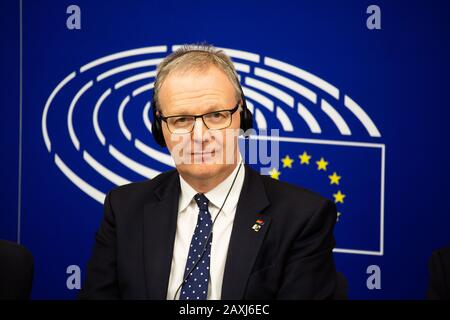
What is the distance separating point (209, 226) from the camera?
178cm

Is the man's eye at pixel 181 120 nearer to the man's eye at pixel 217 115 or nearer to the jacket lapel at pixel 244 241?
the man's eye at pixel 217 115

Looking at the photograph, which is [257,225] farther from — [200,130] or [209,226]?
[200,130]

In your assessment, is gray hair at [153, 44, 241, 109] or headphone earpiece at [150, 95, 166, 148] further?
headphone earpiece at [150, 95, 166, 148]

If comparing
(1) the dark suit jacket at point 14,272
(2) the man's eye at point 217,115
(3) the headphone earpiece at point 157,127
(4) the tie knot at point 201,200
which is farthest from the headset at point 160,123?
(1) the dark suit jacket at point 14,272

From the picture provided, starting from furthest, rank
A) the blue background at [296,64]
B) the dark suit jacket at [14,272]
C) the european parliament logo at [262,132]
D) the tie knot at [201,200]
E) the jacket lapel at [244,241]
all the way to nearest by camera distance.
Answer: the european parliament logo at [262,132]
the blue background at [296,64]
the tie knot at [201,200]
the jacket lapel at [244,241]
the dark suit jacket at [14,272]

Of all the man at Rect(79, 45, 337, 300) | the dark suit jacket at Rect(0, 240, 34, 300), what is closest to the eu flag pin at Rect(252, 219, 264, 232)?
the man at Rect(79, 45, 337, 300)

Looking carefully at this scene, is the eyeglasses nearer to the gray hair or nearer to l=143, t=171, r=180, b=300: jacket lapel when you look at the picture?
the gray hair

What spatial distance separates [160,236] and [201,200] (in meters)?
0.17

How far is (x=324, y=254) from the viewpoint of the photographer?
1.71 metres

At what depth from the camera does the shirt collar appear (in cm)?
182

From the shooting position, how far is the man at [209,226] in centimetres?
169

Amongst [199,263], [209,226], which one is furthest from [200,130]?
[199,263]

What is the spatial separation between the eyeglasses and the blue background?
1039mm

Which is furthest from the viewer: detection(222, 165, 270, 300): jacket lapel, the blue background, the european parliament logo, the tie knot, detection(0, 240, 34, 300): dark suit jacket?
the european parliament logo
